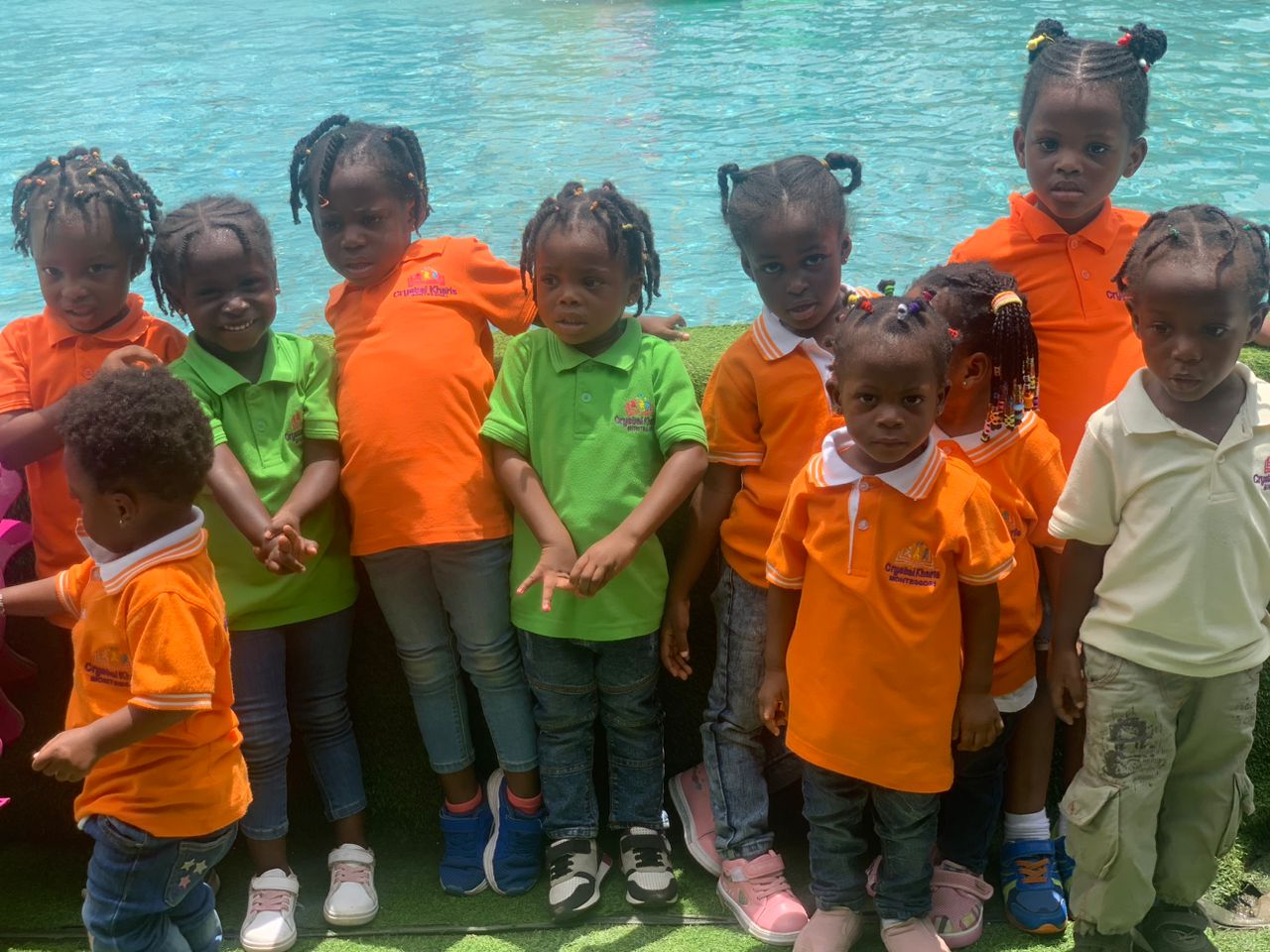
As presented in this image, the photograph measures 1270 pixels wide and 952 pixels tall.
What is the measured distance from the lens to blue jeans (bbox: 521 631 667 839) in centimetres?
340

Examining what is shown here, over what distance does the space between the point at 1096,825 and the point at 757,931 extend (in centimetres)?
86

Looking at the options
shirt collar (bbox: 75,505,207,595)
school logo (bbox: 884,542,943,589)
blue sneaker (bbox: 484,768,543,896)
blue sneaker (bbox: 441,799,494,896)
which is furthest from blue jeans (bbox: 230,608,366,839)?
school logo (bbox: 884,542,943,589)

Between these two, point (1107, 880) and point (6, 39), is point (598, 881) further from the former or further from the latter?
point (6, 39)

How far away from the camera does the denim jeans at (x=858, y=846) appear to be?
3053mm

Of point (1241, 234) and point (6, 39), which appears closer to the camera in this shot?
point (1241, 234)

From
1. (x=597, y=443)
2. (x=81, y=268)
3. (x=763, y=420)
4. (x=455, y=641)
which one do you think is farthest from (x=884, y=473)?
(x=81, y=268)

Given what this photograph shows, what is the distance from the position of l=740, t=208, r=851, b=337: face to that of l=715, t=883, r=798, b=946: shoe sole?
145cm

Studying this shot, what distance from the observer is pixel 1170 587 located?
9.22ft

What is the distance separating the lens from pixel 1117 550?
2875 mm

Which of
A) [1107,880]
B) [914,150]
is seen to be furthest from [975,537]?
[914,150]

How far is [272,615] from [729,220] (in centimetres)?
154

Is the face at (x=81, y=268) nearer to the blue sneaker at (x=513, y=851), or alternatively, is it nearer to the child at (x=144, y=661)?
the child at (x=144, y=661)

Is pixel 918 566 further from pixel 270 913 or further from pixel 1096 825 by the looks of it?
pixel 270 913

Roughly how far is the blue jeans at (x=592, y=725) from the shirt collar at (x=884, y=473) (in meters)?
0.75
